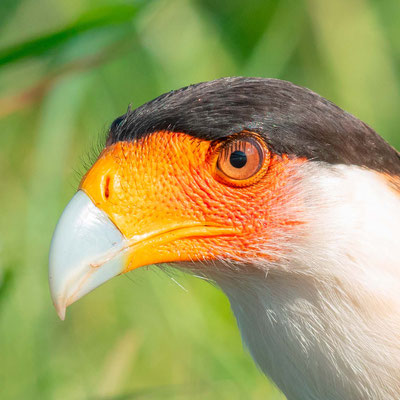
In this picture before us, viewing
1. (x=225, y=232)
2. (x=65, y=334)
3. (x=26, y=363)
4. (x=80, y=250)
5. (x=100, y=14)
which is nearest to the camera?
(x=80, y=250)

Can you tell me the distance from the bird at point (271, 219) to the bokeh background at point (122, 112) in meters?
0.63

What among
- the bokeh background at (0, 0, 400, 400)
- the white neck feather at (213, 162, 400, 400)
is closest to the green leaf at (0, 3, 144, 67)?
the bokeh background at (0, 0, 400, 400)

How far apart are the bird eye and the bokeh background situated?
0.74 meters

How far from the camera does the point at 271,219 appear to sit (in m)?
1.84

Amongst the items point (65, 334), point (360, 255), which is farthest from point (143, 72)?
point (360, 255)

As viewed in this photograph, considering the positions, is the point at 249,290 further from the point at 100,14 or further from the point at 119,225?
the point at 100,14

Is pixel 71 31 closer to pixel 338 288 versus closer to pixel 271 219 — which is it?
pixel 271 219

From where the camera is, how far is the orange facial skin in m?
1.81

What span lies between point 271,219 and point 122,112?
1.85 m

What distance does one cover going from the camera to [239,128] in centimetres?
177

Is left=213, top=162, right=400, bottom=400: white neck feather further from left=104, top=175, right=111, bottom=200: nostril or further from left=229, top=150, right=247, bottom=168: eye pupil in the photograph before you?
left=104, top=175, right=111, bottom=200: nostril

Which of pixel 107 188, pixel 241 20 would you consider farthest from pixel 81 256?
pixel 241 20

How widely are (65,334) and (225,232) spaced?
1892mm

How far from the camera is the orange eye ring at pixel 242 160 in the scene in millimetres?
1778
